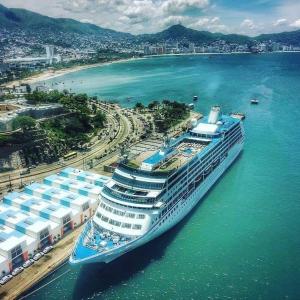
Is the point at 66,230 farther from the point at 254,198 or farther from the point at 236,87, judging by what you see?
the point at 236,87

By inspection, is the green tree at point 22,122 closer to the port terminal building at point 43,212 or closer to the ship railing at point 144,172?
the port terminal building at point 43,212

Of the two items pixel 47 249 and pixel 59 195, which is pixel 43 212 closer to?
pixel 59 195

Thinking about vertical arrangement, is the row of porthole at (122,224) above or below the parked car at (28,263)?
above

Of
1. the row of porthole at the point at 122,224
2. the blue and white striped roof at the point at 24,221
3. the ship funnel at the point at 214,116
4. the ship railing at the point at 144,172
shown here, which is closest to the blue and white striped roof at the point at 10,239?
the blue and white striped roof at the point at 24,221

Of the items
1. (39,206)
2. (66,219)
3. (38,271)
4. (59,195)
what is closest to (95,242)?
(38,271)

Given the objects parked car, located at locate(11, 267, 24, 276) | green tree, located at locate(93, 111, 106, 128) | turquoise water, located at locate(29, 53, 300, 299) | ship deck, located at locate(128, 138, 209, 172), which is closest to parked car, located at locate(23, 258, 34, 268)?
parked car, located at locate(11, 267, 24, 276)

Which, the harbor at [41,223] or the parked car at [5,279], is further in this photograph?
the harbor at [41,223]

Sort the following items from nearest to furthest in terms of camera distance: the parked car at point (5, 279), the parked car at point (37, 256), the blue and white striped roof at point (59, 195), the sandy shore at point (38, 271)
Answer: the sandy shore at point (38, 271), the parked car at point (5, 279), the parked car at point (37, 256), the blue and white striped roof at point (59, 195)
